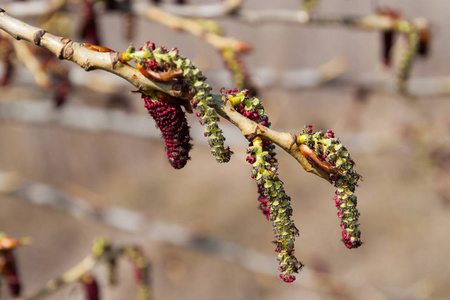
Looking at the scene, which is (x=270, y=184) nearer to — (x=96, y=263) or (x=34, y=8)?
(x=96, y=263)

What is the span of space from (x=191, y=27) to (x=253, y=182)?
6.78 m

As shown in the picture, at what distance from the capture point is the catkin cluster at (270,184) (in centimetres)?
78

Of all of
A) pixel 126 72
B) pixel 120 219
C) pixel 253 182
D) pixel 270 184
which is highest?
pixel 253 182

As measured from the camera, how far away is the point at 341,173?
2.55 ft

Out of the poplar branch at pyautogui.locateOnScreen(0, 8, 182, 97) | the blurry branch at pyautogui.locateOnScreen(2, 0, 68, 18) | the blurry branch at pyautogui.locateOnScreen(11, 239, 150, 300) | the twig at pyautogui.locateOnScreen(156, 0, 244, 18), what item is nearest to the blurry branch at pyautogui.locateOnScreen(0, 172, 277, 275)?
the blurry branch at pyautogui.locateOnScreen(2, 0, 68, 18)

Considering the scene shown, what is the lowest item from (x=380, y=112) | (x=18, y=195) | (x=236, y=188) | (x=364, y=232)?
(x=18, y=195)

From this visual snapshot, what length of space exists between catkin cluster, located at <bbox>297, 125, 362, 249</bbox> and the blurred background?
223cm

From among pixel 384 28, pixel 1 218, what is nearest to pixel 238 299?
pixel 1 218

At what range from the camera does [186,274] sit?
7043mm

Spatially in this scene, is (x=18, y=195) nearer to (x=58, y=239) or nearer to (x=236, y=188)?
(x=58, y=239)

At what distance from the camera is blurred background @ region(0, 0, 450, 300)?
3403 millimetres

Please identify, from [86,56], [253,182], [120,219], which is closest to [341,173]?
[86,56]

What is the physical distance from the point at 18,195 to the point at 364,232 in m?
5.84

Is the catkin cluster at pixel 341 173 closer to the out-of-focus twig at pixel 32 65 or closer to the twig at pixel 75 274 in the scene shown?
the twig at pixel 75 274
